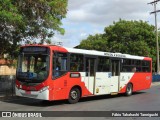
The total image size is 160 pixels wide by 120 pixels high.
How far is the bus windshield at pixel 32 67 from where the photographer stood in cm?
1586

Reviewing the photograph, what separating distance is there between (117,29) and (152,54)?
650 cm

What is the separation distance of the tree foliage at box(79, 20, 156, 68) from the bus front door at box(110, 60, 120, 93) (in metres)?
29.5

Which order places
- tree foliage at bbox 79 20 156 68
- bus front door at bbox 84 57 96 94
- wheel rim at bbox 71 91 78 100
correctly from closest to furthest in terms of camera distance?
1. wheel rim at bbox 71 91 78 100
2. bus front door at bbox 84 57 96 94
3. tree foliage at bbox 79 20 156 68

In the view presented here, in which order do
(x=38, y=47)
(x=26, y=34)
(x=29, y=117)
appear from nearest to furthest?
(x=29, y=117) → (x=38, y=47) → (x=26, y=34)

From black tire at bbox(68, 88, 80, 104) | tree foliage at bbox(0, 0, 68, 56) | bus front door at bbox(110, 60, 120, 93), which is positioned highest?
tree foliage at bbox(0, 0, 68, 56)

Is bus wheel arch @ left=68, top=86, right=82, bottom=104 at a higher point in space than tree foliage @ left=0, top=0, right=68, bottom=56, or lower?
lower

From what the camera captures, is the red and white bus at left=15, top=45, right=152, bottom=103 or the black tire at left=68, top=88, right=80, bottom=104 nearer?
the red and white bus at left=15, top=45, right=152, bottom=103

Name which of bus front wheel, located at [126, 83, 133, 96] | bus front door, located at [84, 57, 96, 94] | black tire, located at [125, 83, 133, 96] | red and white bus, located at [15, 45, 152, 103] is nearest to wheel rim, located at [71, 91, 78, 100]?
red and white bus, located at [15, 45, 152, 103]

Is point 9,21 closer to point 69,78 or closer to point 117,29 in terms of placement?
point 69,78

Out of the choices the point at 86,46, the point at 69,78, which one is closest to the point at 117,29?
the point at 86,46

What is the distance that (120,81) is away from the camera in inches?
846

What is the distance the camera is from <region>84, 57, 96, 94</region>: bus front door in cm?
1822

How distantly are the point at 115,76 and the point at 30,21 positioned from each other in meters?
5.80

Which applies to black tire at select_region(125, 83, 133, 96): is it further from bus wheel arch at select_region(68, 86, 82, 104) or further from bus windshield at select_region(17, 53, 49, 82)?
bus windshield at select_region(17, 53, 49, 82)
